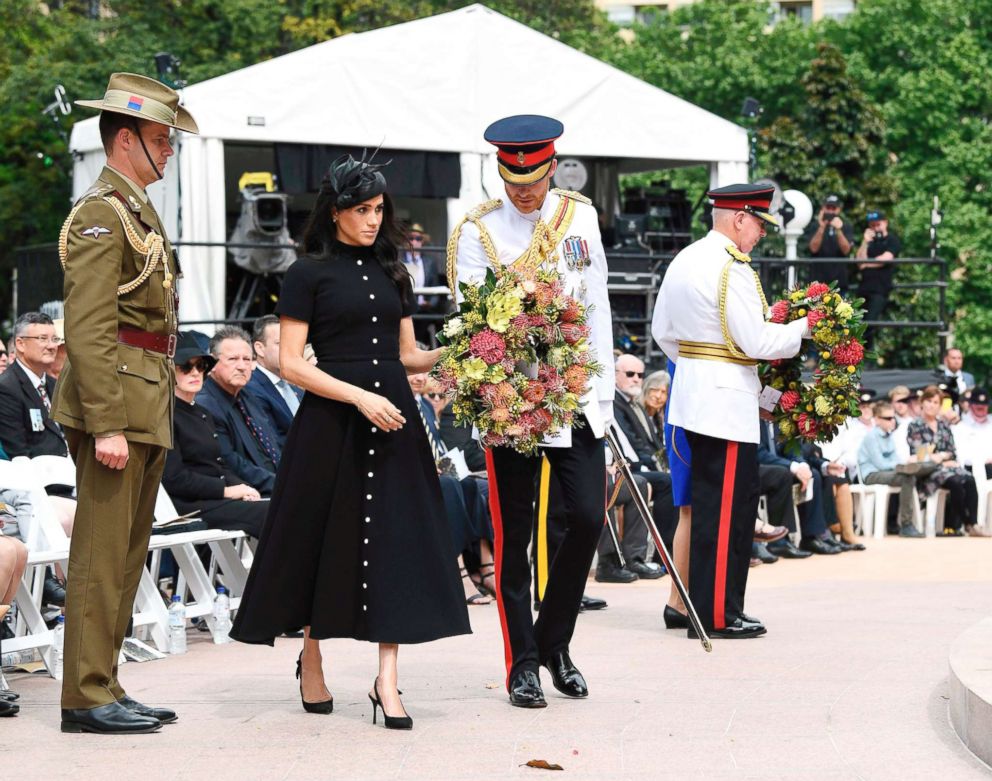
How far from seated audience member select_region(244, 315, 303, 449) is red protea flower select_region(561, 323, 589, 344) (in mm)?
4343

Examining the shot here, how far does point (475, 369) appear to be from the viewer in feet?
20.7

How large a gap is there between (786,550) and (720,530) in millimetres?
5507

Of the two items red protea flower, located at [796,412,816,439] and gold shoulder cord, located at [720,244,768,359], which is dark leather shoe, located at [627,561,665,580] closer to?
red protea flower, located at [796,412,816,439]

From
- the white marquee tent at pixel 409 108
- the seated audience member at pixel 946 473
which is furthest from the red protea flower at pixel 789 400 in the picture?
the white marquee tent at pixel 409 108

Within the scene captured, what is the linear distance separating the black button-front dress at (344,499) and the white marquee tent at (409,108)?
1095 cm

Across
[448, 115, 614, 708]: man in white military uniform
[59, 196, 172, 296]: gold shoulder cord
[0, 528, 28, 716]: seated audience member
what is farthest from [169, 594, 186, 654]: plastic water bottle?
[59, 196, 172, 296]: gold shoulder cord

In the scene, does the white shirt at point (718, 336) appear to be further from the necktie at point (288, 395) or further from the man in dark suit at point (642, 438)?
→ the man in dark suit at point (642, 438)

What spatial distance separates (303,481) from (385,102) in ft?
39.1

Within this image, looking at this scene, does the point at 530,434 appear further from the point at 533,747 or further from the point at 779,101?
the point at 779,101

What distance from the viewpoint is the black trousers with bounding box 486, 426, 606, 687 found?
661 cm

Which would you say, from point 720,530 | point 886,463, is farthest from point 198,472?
point 886,463

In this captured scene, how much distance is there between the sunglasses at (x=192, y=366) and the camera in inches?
371

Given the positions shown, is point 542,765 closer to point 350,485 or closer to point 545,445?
point 350,485

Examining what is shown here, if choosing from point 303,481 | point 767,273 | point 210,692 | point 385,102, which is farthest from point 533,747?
point 767,273
